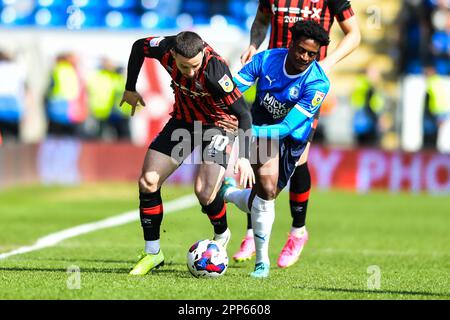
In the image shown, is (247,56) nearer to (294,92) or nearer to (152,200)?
(294,92)

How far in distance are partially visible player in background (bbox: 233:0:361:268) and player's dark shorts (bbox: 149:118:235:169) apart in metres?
0.90

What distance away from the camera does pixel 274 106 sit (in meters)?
8.50

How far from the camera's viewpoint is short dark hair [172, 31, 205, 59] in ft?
25.4

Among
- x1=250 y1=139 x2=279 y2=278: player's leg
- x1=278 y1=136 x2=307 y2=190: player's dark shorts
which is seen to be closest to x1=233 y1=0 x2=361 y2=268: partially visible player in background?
x1=278 y1=136 x2=307 y2=190: player's dark shorts

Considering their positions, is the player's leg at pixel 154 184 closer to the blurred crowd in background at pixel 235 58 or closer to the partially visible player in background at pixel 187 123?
the partially visible player in background at pixel 187 123

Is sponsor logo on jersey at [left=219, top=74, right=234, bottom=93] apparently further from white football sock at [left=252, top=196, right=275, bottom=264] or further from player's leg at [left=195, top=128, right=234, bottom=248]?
white football sock at [left=252, top=196, right=275, bottom=264]

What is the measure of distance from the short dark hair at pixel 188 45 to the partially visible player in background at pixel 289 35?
53.0 inches

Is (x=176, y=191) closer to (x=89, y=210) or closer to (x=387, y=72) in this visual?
(x=89, y=210)

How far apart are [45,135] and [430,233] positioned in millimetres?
10366

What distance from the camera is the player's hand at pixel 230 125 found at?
8633mm

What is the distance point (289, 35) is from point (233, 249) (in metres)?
2.63

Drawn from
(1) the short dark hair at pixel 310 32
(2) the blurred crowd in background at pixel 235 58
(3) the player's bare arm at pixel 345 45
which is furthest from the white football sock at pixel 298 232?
(2) the blurred crowd in background at pixel 235 58

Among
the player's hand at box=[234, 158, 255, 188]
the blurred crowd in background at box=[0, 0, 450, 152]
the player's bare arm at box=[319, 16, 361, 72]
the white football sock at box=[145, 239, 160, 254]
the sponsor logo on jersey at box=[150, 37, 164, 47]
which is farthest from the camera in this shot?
the blurred crowd in background at box=[0, 0, 450, 152]

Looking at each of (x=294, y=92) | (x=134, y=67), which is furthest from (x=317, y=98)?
(x=134, y=67)
